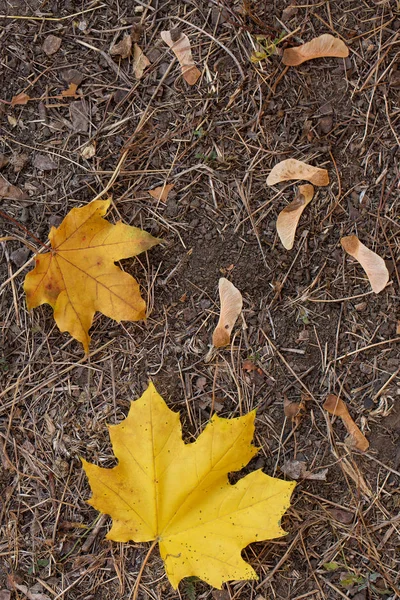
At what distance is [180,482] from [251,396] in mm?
378

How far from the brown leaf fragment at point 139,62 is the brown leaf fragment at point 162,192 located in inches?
15.3

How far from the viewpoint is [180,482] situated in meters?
1.92

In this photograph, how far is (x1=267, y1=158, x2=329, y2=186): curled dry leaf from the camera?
2047 millimetres

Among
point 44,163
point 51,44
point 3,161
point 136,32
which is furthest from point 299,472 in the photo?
point 51,44

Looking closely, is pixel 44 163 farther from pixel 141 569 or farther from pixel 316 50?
pixel 141 569

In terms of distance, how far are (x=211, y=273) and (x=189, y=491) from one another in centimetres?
72

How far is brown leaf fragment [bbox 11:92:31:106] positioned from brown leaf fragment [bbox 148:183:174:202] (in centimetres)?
56

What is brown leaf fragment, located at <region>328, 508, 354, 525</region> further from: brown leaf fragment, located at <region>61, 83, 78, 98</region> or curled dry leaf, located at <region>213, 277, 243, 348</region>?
brown leaf fragment, located at <region>61, 83, 78, 98</region>

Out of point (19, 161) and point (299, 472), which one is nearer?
point (299, 472)

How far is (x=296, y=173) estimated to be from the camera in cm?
205

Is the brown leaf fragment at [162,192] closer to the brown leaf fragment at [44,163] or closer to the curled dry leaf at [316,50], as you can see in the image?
the brown leaf fragment at [44,163]

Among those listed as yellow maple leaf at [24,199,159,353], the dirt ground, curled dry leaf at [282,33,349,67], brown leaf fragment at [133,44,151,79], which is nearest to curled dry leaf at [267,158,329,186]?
the dirt ground

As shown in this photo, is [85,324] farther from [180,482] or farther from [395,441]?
[395,441]

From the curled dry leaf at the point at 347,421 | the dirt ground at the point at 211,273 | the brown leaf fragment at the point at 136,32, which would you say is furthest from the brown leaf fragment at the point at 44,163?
the curled dry leaf at the point at 347,421
